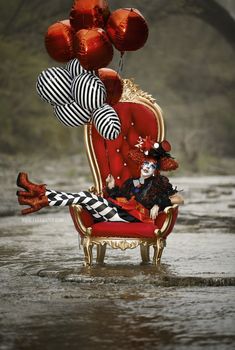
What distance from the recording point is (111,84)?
719cm

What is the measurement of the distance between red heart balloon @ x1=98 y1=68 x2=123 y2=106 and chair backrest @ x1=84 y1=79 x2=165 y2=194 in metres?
0.17

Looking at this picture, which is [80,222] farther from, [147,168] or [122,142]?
[122,142]

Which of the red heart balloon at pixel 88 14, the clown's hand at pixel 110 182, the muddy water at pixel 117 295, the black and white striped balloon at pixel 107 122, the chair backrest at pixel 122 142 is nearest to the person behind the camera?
the muddy water at pixel 117 295

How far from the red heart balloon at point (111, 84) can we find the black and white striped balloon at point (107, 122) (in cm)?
20

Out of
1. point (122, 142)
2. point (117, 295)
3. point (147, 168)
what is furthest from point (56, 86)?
point (117, 295)

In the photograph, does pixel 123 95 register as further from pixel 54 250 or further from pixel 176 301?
pixel 176 301

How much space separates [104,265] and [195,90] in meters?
18.4

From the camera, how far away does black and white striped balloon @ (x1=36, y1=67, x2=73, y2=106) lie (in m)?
6.98

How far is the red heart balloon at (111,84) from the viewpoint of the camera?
281 inches

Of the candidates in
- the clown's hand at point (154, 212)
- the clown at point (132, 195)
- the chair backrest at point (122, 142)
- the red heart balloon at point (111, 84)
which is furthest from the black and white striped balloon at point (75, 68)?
the clown's hand at point (154, 212)

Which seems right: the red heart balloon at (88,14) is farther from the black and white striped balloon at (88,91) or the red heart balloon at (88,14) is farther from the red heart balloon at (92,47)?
the black and white striped balloon at (88,91)

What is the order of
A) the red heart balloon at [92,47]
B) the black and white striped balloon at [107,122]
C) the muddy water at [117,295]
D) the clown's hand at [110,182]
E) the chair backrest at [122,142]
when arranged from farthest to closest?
the chair backrest at [122,142], the clown's hand at [110,182], the black and white striped balloon at [107,122], the red heart balloon at [92,47], the muddy water at [117,295]

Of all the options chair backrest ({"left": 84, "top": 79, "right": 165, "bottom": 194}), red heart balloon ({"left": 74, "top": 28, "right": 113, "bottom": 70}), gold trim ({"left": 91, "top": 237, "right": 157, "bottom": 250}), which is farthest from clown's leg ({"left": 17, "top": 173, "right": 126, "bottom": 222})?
red heart balloon ({"left": 74, "top": 28, "right": 113, "bottom": 70})

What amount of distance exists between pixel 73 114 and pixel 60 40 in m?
0.51
